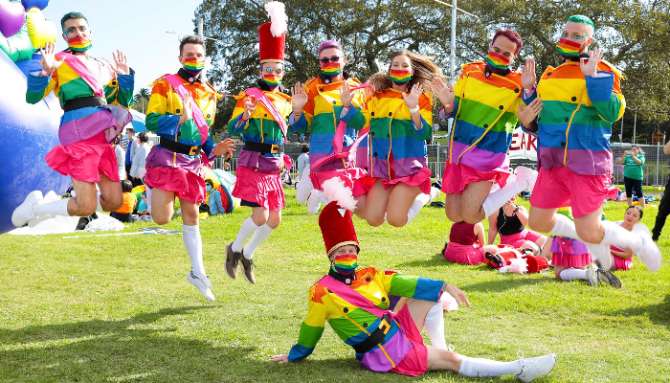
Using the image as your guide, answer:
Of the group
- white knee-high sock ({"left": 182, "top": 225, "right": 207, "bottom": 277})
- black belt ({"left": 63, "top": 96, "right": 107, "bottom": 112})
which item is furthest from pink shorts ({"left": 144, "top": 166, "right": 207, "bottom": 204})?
black belt ({"left": 63, "top": 96, "right": 107, "bottom": 112})

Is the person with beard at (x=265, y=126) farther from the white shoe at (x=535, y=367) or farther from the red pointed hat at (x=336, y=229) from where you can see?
the white shoe at (x=535, y=367)

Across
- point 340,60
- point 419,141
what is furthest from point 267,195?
point 419,141

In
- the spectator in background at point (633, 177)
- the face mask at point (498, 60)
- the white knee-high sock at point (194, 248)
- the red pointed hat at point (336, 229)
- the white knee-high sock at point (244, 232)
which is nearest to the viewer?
the red pointed hat at point (336, 229)

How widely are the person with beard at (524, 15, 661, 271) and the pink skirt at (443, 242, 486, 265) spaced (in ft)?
15.7

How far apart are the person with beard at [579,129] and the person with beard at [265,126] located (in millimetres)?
2808

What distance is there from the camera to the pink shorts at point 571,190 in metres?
5.77

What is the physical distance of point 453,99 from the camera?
629 cm

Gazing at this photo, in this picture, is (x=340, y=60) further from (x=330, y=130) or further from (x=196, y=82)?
(x=196, y=82)

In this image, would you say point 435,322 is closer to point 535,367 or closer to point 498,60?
point 535,367

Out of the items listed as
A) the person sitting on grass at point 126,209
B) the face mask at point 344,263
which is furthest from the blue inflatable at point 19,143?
the person sitting on grass at point 126,209

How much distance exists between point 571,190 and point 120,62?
13.6 feet

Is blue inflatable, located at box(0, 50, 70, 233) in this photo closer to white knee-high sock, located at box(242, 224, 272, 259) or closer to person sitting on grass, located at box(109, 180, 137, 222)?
white knee-high sock, located at box(242, 224, 272, 259)

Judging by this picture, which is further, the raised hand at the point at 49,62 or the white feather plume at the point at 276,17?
the white feather plume at the point at 276,17

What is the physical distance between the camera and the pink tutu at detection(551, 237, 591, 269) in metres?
9.53
